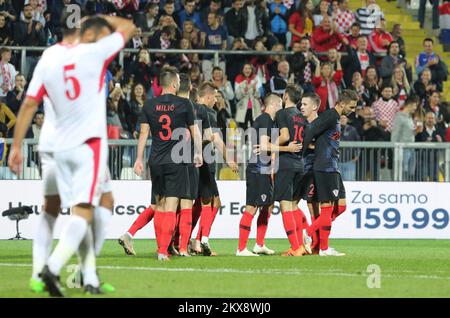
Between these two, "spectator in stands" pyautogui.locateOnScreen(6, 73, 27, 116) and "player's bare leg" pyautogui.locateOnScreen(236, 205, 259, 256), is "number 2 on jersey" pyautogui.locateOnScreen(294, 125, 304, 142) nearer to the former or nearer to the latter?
"player's bare leg" pyautogui.locateOnScreen(236, 205, 259, 256)

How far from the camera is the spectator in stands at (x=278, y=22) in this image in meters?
27.1

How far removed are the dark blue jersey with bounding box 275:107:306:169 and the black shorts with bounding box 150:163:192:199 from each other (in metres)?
1.88

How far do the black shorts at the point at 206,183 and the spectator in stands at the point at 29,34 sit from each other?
27.7 ft

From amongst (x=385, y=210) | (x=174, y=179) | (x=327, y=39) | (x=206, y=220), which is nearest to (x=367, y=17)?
(x=327, y=39)

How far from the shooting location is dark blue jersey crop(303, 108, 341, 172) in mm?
16578

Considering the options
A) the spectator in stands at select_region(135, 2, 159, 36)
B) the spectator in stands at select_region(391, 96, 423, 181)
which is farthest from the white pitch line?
the spectator in stands at select_region(135, 2, 159, 36)

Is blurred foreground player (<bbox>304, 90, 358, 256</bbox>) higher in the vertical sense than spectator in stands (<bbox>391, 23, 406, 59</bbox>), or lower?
lower

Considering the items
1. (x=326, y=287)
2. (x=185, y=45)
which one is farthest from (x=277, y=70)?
(x=326, y=287)

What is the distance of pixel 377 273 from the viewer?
11.6 m

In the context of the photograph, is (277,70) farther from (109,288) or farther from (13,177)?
(109,288)

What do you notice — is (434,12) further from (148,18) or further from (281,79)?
(148,18)

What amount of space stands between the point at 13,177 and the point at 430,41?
435 inches

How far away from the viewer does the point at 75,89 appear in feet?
33.9

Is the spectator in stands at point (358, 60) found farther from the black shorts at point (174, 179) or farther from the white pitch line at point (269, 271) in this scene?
the white pitch line at point (269, 271)
